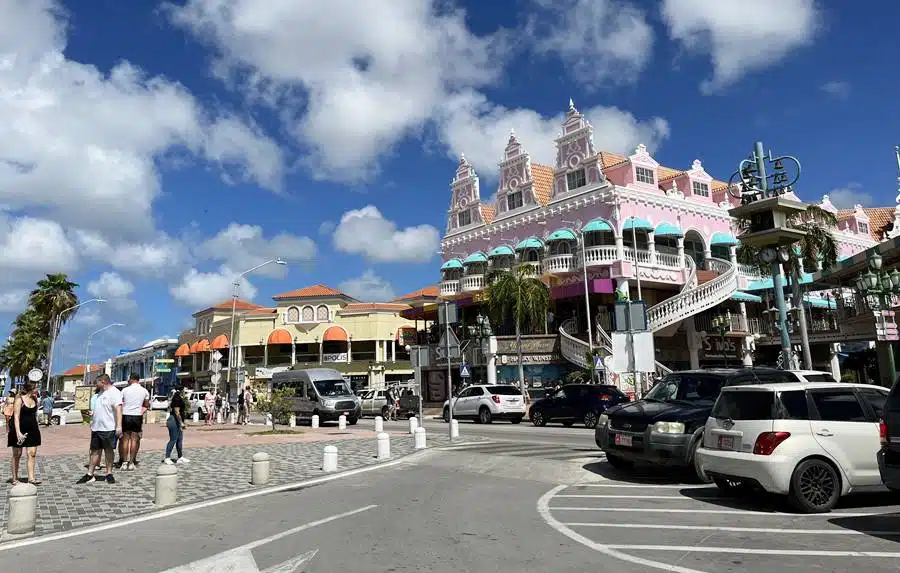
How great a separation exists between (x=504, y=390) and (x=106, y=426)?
19087mm

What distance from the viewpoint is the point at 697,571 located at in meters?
5.25

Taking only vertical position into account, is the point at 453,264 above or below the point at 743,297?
above

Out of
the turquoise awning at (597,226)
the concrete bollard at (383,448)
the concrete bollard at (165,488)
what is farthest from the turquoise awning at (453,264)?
the concrete bollard at (165,488)

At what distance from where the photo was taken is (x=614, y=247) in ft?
113

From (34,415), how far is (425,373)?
33.5 meters

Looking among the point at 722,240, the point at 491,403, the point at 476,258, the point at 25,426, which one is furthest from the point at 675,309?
the point at 25,426

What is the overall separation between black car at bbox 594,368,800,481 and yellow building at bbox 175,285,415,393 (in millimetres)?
50005

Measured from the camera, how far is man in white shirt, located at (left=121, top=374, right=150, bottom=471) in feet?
40.7

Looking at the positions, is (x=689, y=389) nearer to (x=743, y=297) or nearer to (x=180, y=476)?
(x=180, y=476)

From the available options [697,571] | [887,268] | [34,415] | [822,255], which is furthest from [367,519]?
A: [822,255]

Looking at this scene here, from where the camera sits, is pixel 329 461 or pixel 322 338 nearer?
pixel 329 461

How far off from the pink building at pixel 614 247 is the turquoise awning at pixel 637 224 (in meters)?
0.07

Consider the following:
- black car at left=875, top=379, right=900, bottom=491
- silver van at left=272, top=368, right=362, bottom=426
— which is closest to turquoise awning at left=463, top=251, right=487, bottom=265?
silver van at left=272, top=368, right=362, bottom=426

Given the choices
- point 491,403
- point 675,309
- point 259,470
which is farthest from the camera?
point 675,309
